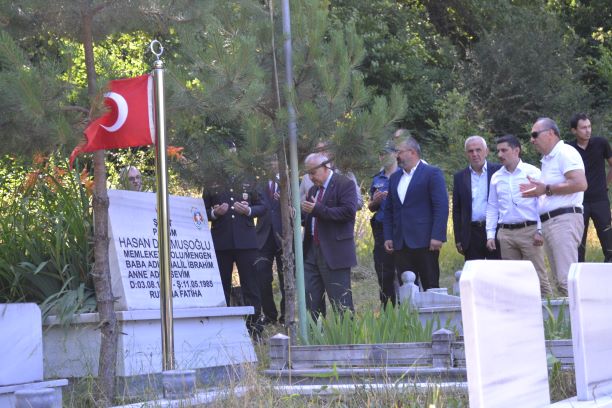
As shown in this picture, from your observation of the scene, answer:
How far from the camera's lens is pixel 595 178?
33.0 ft

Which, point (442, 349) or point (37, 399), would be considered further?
point (442, 349)

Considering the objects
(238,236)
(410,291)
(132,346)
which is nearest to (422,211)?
(410,291)

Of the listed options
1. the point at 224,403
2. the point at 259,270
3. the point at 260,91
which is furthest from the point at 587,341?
the point at 259,270

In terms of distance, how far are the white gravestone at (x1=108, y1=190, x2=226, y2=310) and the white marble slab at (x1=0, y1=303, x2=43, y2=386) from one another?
1.16m

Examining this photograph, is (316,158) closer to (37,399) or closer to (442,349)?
(442,349)

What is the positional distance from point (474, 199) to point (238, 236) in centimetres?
220

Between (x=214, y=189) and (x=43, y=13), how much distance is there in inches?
88.8

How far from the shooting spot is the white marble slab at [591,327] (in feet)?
16.1

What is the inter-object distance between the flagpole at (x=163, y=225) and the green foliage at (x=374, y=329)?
137 centimetres

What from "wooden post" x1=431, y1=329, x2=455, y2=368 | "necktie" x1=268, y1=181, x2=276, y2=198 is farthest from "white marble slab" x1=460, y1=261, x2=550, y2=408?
"necktie" x1=268, y1=181, x2=276, y2=198

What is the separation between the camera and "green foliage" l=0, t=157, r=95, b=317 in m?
7.38

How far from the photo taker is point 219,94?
6.90 meters

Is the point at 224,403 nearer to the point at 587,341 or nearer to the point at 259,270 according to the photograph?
the point at 587,341

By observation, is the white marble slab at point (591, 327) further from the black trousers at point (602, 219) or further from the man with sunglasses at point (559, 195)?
the black trousers at point (602, 219)
